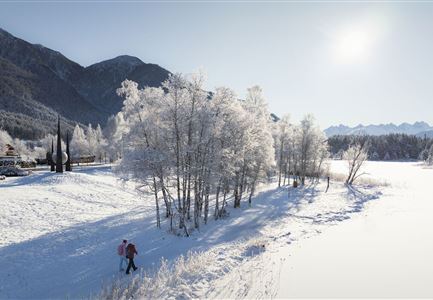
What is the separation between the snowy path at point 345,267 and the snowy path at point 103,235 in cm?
28

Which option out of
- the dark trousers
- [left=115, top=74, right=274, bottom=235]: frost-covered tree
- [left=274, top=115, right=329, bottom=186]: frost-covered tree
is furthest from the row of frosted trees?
[left=274, top=115, right=329, bottom=186]: frost-covered tree

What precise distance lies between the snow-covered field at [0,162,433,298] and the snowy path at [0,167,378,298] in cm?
8

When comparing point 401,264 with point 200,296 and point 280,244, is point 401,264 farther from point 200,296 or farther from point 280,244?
point 200,296

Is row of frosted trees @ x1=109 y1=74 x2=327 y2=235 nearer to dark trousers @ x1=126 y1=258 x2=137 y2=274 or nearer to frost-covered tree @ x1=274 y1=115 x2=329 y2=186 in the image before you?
dark trousers @ x1=126 y1=258 x2=137 y2=274

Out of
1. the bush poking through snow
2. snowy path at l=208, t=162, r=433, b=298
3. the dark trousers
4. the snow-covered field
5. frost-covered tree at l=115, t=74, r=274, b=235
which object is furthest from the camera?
frost-covered tree at l=115, t=74, r=274, b=235

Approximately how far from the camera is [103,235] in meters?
23.8

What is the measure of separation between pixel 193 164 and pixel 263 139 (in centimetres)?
1273

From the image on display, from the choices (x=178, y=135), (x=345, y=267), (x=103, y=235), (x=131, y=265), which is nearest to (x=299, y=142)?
(x=178, y=135)

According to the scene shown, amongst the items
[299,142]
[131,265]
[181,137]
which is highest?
[299,142]

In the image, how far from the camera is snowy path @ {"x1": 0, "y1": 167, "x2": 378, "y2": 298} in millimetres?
16281

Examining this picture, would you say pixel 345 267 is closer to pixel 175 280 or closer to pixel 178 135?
pixel 175 280

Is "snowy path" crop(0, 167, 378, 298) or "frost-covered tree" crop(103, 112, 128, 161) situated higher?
"frost-covered tree" crop(103, 112, 128, 161)

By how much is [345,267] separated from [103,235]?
16.6m

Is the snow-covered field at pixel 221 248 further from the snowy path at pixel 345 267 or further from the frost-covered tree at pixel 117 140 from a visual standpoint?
the frost-covered tree at pixel 117 140
